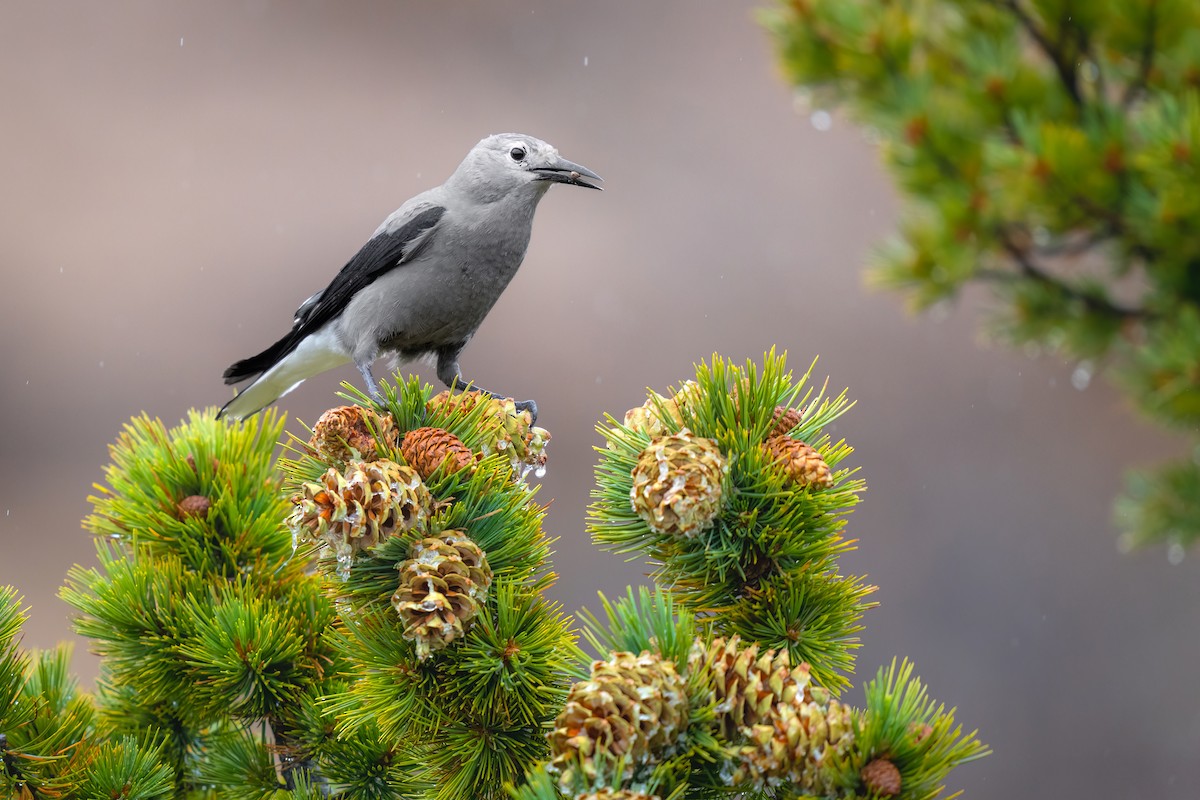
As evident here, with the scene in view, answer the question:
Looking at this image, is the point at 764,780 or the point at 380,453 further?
the point at 380,453

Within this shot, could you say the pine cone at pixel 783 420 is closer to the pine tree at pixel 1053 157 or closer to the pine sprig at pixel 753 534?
the pine sprig at pixel 753 534

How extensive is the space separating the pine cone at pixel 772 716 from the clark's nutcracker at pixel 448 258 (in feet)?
4.14

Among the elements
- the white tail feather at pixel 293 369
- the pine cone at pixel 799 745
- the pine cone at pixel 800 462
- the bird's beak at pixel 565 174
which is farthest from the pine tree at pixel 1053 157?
the white tail feather at pixel 293 369

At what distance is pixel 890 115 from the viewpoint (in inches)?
32.8

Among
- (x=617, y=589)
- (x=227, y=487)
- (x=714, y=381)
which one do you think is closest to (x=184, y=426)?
(x=227, y=487)

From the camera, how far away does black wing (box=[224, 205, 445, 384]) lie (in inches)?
84.9

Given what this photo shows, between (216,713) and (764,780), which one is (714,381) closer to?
(764,780)

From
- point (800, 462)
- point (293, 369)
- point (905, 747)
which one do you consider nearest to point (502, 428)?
point (800, 462)

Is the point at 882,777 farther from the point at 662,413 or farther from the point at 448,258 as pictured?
the point at 448,258

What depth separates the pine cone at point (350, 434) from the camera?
3.67 feet

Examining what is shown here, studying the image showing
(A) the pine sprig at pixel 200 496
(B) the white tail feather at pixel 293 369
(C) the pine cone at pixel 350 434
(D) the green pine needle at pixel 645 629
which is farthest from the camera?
(B) the white tail feather at pixel 293 369

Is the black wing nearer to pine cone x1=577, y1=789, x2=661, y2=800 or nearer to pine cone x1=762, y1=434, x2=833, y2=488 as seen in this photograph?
pine cone x1=762, y1=434, x2=833, y2=488

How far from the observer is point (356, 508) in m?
0.99

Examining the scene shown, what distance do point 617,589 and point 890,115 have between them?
3370mm
